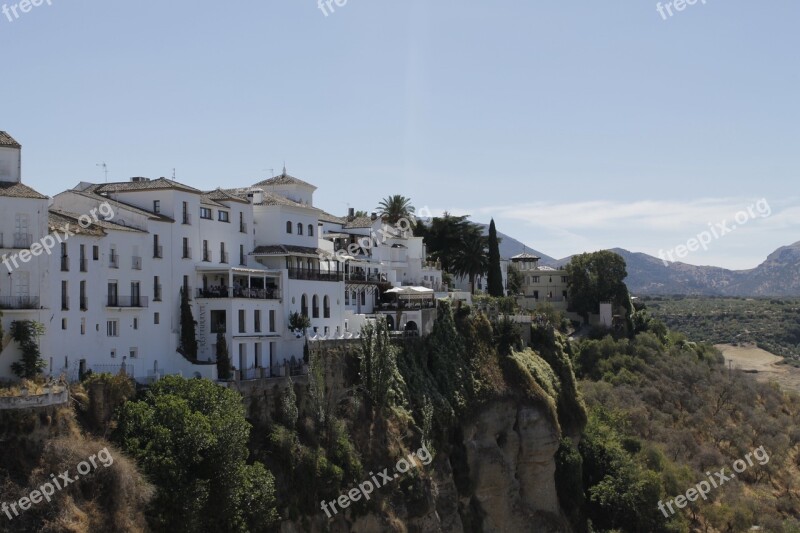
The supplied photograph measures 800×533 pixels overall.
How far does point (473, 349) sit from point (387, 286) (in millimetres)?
9598

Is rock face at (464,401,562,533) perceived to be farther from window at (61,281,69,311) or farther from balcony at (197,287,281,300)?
window at (61,281,69,311)

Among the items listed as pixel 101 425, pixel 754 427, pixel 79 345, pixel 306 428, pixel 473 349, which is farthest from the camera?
pixel 754 427

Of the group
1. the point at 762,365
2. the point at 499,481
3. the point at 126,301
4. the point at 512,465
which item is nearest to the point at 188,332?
the point at 126,301

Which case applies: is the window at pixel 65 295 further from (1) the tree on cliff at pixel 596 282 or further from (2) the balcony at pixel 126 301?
(1) the tree on cliff at pixel 596 282

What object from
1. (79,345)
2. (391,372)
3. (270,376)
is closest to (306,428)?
(270,376)

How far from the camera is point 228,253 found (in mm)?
59250

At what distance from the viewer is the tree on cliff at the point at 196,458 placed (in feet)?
140

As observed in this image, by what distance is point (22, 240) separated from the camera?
45969 millimetres

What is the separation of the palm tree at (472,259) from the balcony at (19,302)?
54008 millimetres

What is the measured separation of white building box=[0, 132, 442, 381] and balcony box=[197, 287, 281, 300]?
0.08 m

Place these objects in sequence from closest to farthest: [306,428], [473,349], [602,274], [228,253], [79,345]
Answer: [79,345]
[306,428]
[228,253]
[473,349]
[602,274]

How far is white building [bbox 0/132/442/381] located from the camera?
152 ft

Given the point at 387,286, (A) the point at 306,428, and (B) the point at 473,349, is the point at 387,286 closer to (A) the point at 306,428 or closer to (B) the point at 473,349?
(B) the point at 473,349

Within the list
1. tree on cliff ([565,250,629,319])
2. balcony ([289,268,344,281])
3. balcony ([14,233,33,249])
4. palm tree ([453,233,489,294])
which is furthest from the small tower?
tree on cliff ([565,250,629,319])
